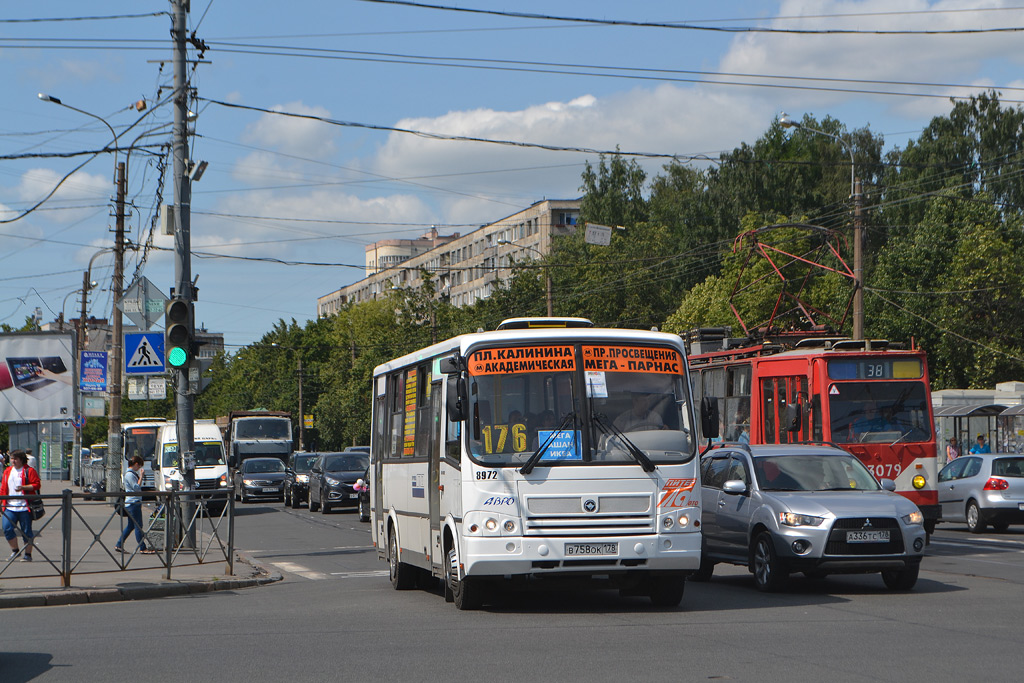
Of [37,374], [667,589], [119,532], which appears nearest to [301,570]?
[119,532]

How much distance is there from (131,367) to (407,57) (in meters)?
7.77

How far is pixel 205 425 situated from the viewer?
4181 centimetres

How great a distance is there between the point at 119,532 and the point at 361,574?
131 inches

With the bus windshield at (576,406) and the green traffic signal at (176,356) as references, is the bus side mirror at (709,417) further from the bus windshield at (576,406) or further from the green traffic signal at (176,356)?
the green traffic signal at (176,356)

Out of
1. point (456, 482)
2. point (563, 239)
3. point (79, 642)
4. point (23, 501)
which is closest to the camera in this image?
point (79, 642)

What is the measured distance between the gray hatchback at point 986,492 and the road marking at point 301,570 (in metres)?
12.8

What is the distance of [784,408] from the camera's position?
2138 centimetres

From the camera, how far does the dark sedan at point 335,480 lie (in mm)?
35688

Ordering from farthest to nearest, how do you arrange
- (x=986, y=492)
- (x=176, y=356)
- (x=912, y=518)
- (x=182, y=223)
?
(x=986, y=492) → (x=182, y=223) → (x=176, y=356) → (x=912, y=518)

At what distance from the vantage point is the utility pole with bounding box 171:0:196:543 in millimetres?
19828

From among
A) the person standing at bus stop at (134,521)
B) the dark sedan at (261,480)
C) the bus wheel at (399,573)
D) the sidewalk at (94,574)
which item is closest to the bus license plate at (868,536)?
the bus wheel at (399,573)

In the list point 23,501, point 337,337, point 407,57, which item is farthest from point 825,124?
point 23,501

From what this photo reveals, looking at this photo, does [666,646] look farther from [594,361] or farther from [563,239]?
[563,239]

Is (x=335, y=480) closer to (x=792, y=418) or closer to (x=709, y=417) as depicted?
(x=792, y=418)
